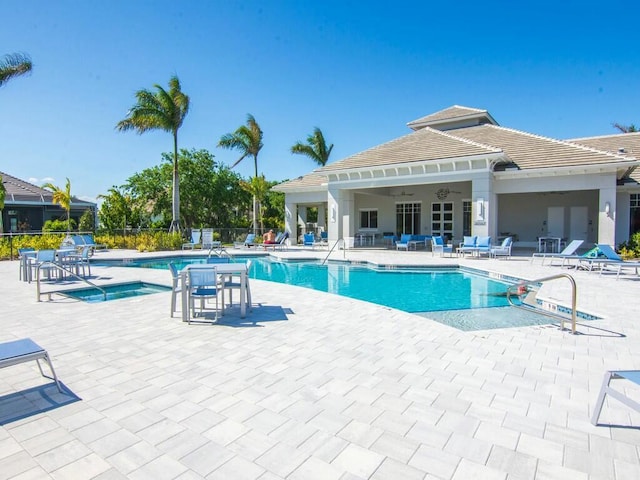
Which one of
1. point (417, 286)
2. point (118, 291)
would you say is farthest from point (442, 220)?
point (118, 291)

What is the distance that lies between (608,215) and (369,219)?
515 inches

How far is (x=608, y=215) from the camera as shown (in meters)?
14.8

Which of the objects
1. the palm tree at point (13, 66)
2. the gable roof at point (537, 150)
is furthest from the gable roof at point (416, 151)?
the palm tree at point (13, 66)

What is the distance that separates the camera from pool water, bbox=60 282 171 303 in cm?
891

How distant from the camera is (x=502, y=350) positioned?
474cm

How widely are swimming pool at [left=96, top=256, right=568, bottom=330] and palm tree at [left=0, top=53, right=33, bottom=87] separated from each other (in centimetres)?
909

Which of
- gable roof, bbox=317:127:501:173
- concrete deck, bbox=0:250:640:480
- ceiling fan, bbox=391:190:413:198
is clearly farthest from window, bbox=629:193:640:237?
concrete deck, bbox=0:250:640:480

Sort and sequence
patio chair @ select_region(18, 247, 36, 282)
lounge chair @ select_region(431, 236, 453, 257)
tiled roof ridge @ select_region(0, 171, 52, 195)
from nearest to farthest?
patio chair @ select_region(18, 247, 36, 282) → lounge chair @ select_region(431, 236, 453, 257) → tiled roof ridge @ select_region(0, 171, 52, 195)

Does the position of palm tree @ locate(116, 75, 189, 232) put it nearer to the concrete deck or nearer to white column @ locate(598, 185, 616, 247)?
the concrete deck

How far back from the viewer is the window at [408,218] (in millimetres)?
23094

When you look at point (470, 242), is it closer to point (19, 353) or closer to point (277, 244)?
point (277, 244)

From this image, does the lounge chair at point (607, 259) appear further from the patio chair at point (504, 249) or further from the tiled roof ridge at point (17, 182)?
the tiled roof ridge at point (17, 182)

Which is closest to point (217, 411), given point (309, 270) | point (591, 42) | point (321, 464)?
point (321, 464)

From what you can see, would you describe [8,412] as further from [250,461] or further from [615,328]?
[615,328]
